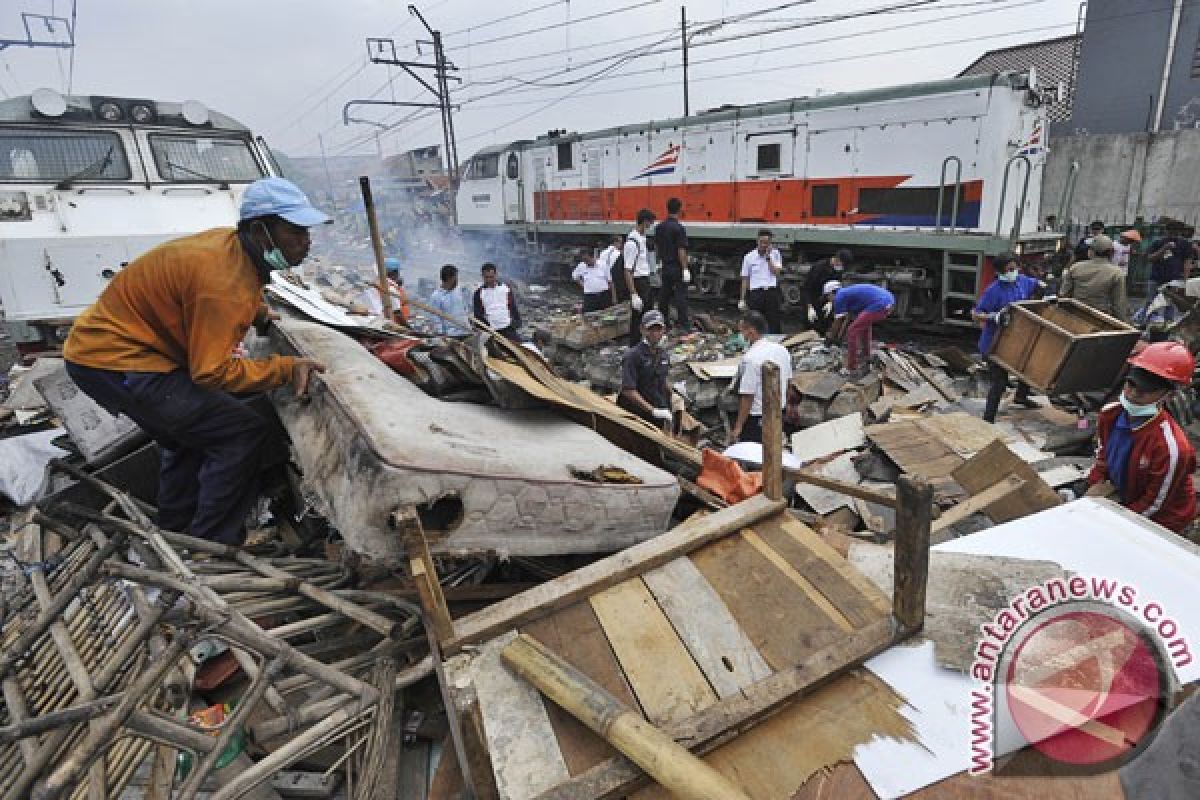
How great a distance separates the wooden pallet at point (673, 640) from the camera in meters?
1.50

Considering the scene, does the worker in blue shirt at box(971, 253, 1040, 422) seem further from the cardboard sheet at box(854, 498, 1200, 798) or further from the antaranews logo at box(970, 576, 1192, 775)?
the antaranews logo at box(970, 576, 1192, 775)

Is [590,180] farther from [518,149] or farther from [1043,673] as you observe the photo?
[1043,673]

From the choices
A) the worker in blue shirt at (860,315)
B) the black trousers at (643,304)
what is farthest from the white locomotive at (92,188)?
the worker in blue shirt at (860,315)

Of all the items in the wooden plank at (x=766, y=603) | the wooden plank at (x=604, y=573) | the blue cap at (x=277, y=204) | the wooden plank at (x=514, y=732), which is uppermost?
the blue cap at (x=277, y=204)

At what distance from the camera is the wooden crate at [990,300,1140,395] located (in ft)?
16.5

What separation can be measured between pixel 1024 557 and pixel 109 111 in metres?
8.07

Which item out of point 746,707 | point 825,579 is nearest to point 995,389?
point 825,579

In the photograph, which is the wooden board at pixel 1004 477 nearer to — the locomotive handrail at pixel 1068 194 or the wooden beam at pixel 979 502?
the wooden beam at pixel 979 502

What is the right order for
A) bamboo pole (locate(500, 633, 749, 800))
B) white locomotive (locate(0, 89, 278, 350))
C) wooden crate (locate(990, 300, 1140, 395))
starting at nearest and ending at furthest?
bamboo pole (locate(500, 633, 749, 800)), wooden crate (locate(990, 300, 1140, 395)), white locomotive (locate(0, 89, 278, 350))

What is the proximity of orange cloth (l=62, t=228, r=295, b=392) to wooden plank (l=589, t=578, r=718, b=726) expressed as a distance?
5.28 feet

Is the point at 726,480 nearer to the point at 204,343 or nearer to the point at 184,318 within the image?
the point at 204,343

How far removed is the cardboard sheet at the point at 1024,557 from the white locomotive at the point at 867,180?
7.82m

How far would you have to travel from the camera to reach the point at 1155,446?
2.74m

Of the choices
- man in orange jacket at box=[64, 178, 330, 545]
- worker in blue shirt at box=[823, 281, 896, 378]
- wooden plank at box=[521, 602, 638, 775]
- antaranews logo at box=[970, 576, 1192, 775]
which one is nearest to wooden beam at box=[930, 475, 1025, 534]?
antaranews logo at box=[970, 576, 1192, 775]
